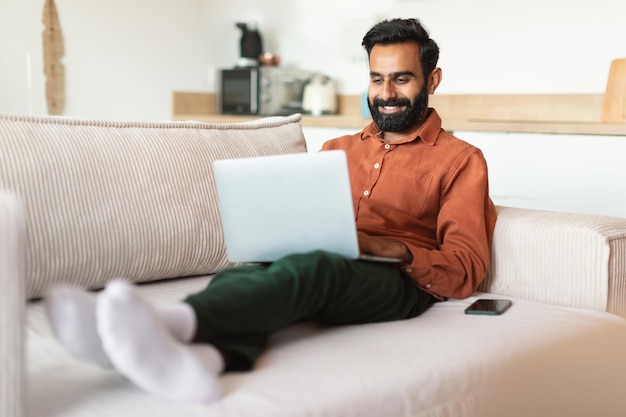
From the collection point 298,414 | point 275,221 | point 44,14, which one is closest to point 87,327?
point 298,414

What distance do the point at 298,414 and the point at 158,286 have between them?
733mm

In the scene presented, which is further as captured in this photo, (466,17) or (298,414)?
(466,17)

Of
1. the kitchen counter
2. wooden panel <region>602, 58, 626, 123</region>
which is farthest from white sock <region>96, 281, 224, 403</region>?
wooden panel <region>602, 58, 626, 123</region>

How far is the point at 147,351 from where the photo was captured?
1059 mm

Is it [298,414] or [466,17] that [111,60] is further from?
[298,414]

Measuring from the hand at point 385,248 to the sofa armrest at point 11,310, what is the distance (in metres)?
0.73

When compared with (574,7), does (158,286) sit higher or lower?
lower

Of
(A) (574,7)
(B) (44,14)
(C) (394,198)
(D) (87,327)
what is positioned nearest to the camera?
(D) (87,327)

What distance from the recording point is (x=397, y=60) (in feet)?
6.30

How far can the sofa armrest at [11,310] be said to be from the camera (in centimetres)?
99

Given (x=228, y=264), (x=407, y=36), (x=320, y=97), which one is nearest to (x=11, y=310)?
(x=228, y=264)

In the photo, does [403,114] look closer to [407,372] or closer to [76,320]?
[407,372]

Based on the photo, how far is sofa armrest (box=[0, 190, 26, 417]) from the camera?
99 centimetres

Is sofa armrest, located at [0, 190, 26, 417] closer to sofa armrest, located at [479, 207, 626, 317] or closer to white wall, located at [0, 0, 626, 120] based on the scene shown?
sofa armrest, located at [479, 207, 626, 317]
